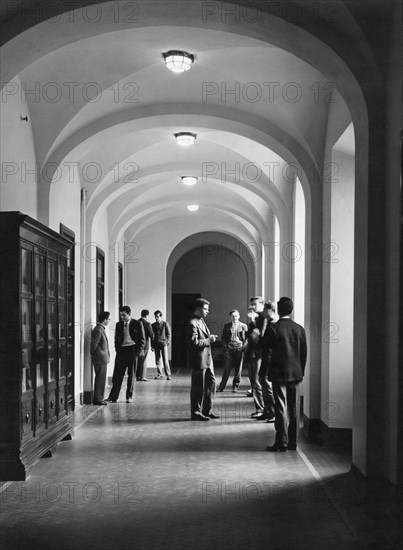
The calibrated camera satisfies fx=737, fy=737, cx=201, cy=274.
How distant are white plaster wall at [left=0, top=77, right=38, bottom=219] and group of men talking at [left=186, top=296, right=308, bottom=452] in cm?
314

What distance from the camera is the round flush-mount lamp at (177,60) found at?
8.41 m

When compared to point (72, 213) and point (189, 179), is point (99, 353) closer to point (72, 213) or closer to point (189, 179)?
point (72, 213)

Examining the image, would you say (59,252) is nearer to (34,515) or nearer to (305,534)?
(34,515)

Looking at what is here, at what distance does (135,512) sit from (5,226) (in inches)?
113

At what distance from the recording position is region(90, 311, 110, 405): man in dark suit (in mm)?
12750

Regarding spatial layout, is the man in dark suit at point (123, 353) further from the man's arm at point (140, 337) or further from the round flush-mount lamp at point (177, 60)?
the round flush-mount lamp at point (177, 60)

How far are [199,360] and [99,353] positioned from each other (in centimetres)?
256

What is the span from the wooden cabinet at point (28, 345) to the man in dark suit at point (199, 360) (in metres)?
2.67

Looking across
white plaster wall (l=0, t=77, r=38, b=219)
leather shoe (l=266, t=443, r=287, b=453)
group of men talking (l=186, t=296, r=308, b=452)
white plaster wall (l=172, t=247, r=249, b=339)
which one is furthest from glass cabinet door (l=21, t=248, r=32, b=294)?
white plaster wall (l=172, t=247, r=249, b=339)

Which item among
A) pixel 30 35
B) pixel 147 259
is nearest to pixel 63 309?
pixel 30 35

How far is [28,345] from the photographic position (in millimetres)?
7191

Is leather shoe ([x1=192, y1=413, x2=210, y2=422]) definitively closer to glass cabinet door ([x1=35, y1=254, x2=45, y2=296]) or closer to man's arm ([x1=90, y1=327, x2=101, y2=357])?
man's arm ([x1=90, y1=327, x2=101, y2=357])

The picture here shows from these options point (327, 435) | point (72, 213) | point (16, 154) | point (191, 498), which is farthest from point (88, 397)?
point (191, 498)

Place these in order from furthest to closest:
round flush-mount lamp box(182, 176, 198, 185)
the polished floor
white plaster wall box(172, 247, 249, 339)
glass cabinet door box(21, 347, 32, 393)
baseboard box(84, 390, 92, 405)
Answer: white plaster wall box(172, 247, 249, 339) < round flush-mount lamp box(182, 176, 198, 185) < baseboard box(84, 390, 92, 405) < glass cabinet door box(21, 347, 32, 393) < the polished floor
